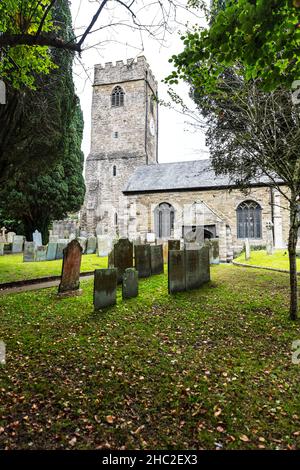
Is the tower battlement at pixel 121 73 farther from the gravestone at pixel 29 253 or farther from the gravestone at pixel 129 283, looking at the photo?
the gravestone at pixel 129 283

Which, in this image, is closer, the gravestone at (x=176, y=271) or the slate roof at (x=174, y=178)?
the gravestone at (x=176, y=271)

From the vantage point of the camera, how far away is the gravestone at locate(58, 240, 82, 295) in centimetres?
648

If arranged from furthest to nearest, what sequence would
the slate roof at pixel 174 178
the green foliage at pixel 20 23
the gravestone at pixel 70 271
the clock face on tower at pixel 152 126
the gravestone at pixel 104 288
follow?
the clock face on tower at pixel 152 126, the slate roof at pixel 174 178, the gravestone at pixel 70 271, the gravestone at pixel 104 288, the green foliage at pixel 20 23

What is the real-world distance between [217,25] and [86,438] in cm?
373

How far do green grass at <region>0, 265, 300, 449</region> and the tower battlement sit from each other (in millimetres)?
31164

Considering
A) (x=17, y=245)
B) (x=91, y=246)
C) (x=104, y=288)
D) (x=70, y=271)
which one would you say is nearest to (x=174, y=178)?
(x=91, y=246)

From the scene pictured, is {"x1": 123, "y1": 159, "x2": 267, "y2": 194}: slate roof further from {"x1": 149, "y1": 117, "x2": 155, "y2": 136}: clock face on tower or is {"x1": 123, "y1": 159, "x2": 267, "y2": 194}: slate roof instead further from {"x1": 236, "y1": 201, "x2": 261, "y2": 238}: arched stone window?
{"x1": 149, "y1": 117, "x2": 155, "y2": 136}: clock face on tower

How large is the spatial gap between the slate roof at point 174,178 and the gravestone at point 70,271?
14134 mm

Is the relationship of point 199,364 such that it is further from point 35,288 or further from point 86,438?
point 35,288

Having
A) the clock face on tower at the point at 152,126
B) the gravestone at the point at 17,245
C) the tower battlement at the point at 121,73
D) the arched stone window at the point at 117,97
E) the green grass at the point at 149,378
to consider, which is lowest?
the green grass at the point at 149,378

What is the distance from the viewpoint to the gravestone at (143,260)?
820 cm

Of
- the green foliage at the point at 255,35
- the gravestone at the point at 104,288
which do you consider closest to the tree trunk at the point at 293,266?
the green foliage at the point at 255,35

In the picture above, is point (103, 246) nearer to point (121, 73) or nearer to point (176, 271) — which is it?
point (176, 271)

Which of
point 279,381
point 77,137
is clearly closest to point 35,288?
point 279,381
